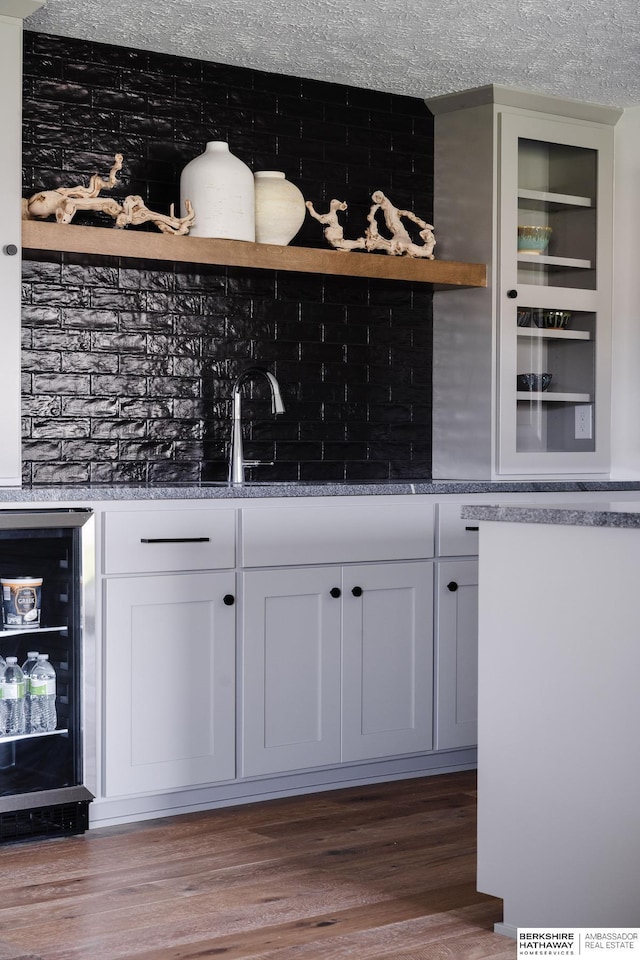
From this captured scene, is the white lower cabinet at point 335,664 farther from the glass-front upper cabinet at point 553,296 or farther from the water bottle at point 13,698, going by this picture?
the glass-front upper cabinet at point 553,296

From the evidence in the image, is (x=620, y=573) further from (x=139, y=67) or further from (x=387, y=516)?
(x=139, y=67)

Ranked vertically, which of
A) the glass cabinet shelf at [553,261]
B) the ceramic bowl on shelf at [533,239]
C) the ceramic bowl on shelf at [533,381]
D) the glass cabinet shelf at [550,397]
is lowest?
the glass cabinet shelf at [550,397]

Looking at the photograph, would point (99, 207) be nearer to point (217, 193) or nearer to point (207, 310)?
point (217, 193)

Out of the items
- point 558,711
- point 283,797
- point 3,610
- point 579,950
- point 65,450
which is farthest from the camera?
point 65,450

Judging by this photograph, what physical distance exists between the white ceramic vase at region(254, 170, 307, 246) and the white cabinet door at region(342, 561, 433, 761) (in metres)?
1.15

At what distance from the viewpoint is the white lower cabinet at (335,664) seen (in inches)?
137

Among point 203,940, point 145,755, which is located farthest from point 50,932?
point 145,755

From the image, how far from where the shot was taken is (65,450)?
3.82 metres

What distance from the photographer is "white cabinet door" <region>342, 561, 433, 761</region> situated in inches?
143

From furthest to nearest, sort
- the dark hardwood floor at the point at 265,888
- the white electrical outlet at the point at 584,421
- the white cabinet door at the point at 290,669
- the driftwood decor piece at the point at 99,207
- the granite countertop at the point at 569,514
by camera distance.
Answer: the white electrical outlet at the point at 584,421, the driftwood decor piece at the point at 99,207, the white cabinet door at the point at 290,669, the dark hardwood floor at the point at 265,888, the granite countertop at the point at 569,514

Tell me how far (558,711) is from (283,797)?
139 centimetres

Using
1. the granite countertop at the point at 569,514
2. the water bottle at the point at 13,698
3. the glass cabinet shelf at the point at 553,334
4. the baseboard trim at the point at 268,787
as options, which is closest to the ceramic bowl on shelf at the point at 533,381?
the glass cabinet shelf at the point at 553,334

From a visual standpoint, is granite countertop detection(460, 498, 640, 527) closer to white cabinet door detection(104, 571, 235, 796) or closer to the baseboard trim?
white cabinet door detection(104, 571, 235, 796)

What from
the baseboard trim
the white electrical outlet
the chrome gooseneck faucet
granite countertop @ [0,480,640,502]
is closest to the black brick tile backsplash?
the chrome gooseneck faucet
